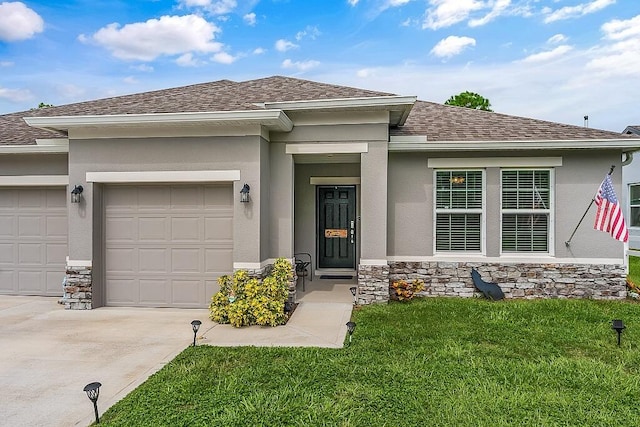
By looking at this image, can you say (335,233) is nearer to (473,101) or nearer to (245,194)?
(245,194)

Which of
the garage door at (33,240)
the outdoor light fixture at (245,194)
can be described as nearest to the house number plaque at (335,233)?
the outdoor light fixture at (245,194)

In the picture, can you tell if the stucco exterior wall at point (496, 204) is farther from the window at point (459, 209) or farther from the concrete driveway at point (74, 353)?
the concrete driveway at point (74, 353)

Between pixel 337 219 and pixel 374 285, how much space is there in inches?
117

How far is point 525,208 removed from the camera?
26.6 ft

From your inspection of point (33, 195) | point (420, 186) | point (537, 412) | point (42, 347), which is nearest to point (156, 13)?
point (33, 195)

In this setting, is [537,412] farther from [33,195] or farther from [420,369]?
[33,195]

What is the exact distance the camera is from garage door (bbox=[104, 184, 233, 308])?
24.1 ft

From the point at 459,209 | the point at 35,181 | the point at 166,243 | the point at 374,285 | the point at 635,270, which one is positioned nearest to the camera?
the point at 166,243

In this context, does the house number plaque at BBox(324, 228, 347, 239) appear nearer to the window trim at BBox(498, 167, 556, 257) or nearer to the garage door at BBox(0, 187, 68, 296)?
the window trim at BBox(498, 167, 556, 257)

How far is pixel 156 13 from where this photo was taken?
12.7 m

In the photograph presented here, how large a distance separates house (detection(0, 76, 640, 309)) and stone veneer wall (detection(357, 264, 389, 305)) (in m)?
0.03

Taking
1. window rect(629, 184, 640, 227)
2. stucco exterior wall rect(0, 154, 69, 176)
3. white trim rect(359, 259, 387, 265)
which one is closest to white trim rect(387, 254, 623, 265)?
white trim rect(359, 259, 387, 265)

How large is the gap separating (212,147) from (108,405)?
4.50 metres

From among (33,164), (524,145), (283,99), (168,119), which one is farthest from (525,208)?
(33,164)
